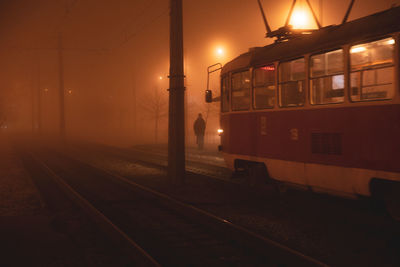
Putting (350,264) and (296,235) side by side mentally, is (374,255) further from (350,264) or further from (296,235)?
(296,235)

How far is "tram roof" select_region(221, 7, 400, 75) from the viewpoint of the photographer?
616 cm

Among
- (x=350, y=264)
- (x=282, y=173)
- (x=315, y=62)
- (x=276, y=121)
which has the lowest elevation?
(x=350, y=264)

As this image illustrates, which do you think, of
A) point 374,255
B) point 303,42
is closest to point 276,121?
point 303,42

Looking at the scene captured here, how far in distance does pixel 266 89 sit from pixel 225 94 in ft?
6.73

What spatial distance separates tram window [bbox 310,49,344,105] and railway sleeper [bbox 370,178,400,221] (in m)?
1.46

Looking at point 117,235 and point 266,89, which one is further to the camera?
point 266,89

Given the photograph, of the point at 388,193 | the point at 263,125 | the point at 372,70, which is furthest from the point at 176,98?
the point at 388,193

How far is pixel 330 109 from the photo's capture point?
22.9 feet

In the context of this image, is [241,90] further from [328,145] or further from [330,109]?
[328,145]

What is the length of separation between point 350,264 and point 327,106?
2803 mm

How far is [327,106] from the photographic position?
7059mm

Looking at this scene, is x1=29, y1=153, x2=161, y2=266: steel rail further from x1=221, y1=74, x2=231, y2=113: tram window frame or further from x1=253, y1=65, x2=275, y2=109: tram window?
x1=221, y1=74, x2=231, y2=113: tram window frame

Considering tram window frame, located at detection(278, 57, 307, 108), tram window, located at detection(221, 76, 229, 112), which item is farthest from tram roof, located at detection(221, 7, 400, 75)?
tram window, located at detection(221, 76, 229, 112)

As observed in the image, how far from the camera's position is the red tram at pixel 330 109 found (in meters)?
6.07
